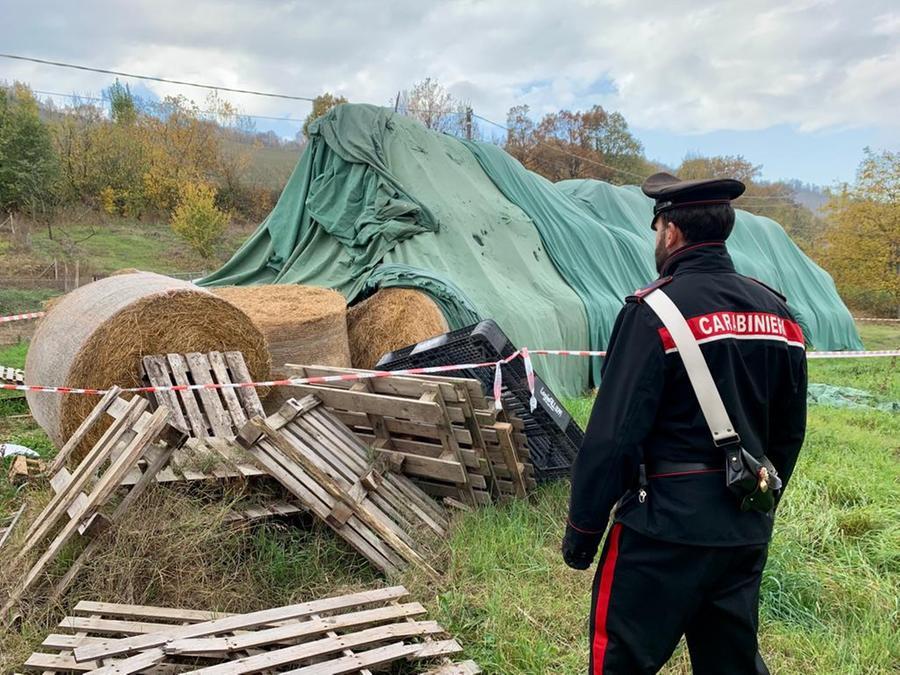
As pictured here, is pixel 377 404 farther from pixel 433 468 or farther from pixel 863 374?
pixel 863 374

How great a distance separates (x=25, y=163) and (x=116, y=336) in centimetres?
2740

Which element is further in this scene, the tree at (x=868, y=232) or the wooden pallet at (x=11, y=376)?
the tree at (x=868, y=232)

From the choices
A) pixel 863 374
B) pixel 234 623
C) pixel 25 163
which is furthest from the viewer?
pixel 25 163

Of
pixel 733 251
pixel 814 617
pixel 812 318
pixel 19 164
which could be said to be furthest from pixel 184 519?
pixel 19 164

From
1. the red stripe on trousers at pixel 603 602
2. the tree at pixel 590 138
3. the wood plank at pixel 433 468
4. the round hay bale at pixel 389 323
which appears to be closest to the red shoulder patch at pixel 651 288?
the red stripe on trousers at pixel 603 602

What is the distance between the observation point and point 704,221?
2.28m

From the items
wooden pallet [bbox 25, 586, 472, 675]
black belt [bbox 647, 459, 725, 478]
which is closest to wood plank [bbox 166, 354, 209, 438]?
wooden pallet [bbox 25, 586, 472, 675]

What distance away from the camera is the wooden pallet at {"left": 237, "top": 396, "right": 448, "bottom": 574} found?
403 cm

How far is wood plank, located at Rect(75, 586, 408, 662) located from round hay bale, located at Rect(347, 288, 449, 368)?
447 centimetres

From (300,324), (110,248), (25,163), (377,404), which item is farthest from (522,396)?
(25,163)

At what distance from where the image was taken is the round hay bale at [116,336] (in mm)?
5043

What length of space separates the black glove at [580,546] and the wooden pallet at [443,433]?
2.08 m

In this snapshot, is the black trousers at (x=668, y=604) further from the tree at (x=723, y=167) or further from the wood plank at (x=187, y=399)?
the tree at (x=723, y=167)

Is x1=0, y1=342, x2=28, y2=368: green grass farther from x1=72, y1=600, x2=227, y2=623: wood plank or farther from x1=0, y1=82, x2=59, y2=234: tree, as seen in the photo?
x1=0, y1=82, x2=59, y2=234: tree
